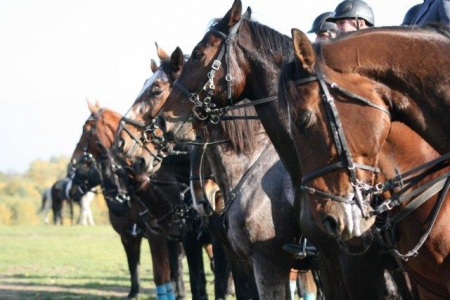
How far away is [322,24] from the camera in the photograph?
9.52 m

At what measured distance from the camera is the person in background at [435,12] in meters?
6.54

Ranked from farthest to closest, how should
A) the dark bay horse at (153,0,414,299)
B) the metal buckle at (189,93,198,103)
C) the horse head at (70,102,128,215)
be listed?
the horse head at (70,102,128,215), the metal buckle at (189,93,198,103), the dark bay horse at (153,0,414,299)

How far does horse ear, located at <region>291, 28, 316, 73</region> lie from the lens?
496 cm

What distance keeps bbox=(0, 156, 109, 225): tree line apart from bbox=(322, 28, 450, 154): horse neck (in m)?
49.5

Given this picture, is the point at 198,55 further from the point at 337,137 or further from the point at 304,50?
the point at 337,137

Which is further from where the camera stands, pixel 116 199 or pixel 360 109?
pixel 116 199

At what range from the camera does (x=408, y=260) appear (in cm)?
573

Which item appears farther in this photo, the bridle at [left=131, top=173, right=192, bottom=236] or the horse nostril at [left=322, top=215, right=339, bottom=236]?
the bridle at [left=131, top=173, right=192, bottom=236]

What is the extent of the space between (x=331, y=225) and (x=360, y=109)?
0.68m

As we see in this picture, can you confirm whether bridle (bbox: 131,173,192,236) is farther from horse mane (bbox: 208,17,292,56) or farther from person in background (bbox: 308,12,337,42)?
horse mane (bbox: 208,17,292,56)

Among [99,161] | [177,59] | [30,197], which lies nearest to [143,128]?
[177,59]

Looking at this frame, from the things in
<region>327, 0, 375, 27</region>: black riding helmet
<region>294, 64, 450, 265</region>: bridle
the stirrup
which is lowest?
the stirrup

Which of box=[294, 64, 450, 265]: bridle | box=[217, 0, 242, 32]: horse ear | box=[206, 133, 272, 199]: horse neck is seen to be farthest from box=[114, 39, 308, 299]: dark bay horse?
box=[294, 64, 450, 265]: bridle

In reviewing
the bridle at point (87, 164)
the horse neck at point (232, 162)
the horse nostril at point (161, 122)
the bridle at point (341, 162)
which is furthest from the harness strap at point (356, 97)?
the bridle at point (87, 164)
